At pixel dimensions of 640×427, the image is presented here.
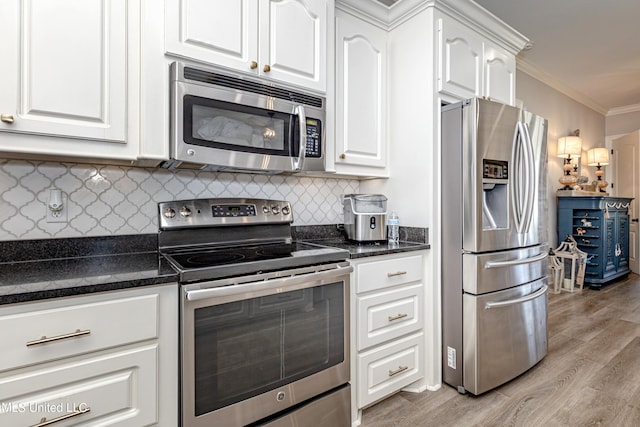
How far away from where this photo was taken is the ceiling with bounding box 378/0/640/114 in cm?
267

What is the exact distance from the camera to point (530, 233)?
7.06ft

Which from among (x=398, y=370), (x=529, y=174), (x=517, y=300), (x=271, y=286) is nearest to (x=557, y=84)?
(x=529, y=174)

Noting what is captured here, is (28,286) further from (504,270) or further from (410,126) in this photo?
(504,270)

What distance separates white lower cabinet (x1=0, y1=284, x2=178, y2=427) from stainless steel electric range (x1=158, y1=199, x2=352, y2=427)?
8 cm

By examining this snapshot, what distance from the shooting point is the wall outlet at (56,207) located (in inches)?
56.9

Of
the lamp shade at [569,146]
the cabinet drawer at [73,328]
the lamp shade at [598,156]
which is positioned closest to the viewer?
the cabinet drawer at [73,328]

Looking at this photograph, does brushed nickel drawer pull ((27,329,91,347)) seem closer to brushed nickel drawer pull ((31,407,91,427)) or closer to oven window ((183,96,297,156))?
brushed nickel drawer pull ((31,407,91,427))

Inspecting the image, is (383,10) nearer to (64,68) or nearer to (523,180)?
(523,180)

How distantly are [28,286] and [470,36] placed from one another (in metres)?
2.66

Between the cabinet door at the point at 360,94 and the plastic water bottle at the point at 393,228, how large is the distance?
32 cm

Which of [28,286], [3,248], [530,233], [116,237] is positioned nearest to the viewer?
[28,286]

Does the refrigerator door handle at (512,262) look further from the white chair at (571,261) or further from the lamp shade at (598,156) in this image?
the lamp shade at (598,156)

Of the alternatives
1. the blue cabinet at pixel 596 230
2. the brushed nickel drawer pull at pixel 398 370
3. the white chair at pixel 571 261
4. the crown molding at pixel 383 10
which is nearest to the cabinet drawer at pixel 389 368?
the brushed nickel drawer pull at pixel 398 370

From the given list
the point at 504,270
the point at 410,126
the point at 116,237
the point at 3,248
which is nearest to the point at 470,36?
the point at 410,126
